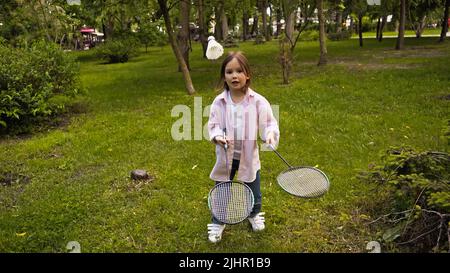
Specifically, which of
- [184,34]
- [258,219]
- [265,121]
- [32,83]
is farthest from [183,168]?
[184,34]

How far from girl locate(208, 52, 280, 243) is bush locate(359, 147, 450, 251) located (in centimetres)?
118

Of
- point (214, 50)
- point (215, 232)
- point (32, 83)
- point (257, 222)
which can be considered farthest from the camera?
point (32, 83)

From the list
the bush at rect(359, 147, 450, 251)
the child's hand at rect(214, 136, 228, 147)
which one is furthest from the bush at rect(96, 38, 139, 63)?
the child's hand at rect(214, 136, 228, 147)

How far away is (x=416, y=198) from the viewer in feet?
12.8

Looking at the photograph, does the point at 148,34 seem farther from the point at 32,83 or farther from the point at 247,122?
the point at 247,122

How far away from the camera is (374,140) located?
6789mm

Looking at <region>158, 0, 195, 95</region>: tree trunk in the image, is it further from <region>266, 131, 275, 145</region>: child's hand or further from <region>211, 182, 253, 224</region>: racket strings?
<region>211, 182, 253, 224</region>: racket strings

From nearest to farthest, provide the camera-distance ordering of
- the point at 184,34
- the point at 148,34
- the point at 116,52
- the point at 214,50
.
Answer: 1. the point at 214,50
2. the point at 184,34
3. the point at 116,52
4. the point at 148,34

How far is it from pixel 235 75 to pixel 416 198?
1.93m

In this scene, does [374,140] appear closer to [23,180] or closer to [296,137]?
[296,137]

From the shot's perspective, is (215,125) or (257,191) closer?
(215,125)

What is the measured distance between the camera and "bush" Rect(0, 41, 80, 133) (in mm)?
8500

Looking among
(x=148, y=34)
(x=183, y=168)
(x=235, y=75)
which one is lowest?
(x=183, y=168)
